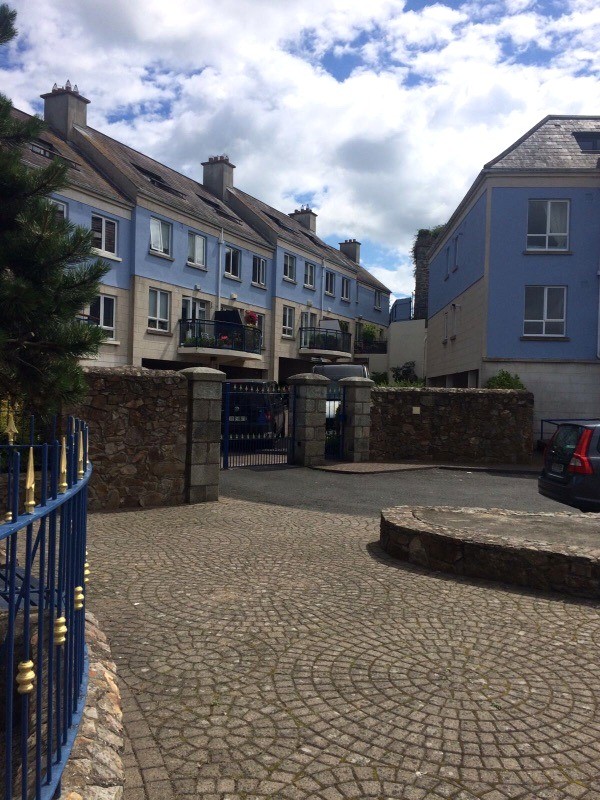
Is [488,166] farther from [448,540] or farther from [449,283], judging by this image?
[448,540]

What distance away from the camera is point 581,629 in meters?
5.33

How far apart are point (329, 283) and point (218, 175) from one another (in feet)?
35.7

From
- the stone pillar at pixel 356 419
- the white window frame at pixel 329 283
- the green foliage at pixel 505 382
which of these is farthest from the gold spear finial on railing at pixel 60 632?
the white window frame at pixel 329 283

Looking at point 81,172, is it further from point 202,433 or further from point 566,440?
point 566,440

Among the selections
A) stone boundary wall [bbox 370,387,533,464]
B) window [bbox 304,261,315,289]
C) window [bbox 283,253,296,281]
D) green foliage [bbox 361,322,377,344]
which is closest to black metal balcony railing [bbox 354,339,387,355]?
green foliage [bbox 361,322,377,344]

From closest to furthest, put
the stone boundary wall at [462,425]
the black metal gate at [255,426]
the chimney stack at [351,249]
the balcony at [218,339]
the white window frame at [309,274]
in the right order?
the black metal gate at [255,426]
the stone boundary wall at [462,425]
the balcony at [218,339]
the white window frame at [309,274]
the chimney stack at [351,249]

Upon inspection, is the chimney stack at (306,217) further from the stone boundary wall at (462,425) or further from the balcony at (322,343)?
the stone boundary wall at (462,425)

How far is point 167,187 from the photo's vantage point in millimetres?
32125

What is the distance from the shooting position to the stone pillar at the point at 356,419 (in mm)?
18000

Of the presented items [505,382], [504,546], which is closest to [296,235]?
[505,382]

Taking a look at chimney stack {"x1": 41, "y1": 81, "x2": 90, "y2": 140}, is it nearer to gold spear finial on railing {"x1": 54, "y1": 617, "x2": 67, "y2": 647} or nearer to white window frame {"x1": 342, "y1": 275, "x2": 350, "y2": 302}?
white window frame {"x1": 342, "y1": 275, "x2": 350, "y2": 302}

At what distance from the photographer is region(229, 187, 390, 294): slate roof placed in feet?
131

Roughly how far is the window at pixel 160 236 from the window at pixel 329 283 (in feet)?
54.8

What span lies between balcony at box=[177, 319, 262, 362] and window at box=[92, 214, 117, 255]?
4775 mm
